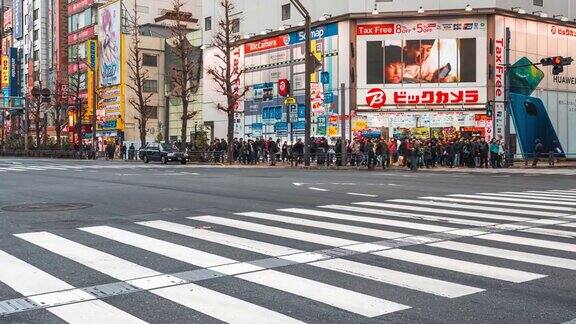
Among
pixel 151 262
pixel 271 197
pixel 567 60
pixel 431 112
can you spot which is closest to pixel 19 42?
pixel 431 112

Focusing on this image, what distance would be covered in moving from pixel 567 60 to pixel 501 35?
36.6 feet

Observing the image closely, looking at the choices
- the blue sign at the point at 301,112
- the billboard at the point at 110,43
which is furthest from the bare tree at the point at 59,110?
the blue sign at the point at 301,112

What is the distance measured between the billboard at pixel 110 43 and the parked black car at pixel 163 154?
2789 cm

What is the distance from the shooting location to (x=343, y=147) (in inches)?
1346

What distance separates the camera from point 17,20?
10144 centimetres

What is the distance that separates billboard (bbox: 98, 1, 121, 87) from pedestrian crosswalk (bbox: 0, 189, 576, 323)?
63128 mm

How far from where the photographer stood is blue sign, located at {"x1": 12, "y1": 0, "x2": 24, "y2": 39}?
9972 centimetres

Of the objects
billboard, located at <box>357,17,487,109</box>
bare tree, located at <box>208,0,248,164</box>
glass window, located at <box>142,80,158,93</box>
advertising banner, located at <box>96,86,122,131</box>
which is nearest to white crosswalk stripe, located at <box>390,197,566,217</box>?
bare tree, located at <box>208,0,248,164</box>

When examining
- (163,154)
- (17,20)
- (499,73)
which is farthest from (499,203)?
(17,20)

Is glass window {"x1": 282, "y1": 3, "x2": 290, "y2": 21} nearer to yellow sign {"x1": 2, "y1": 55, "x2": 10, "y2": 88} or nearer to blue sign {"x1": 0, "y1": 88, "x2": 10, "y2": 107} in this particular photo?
blue sign {"x1": 0, "y1": 88, "x2": 10, "y2": 107}

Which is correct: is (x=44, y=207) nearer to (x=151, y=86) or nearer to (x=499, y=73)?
(x=499, y=73)

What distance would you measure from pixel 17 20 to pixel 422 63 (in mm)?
81574

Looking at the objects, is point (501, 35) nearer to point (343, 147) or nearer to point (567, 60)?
point (567, 60)

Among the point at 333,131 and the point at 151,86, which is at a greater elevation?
the point at 151,86
